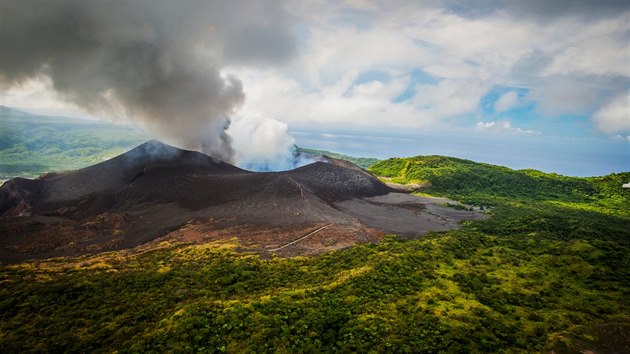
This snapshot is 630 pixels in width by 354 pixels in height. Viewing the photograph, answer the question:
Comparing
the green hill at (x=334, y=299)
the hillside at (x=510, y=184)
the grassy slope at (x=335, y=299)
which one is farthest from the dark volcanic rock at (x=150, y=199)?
the hillside at (x=510, y=184)

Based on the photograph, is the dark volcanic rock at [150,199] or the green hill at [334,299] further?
the dark volcanic rock at [150,199]

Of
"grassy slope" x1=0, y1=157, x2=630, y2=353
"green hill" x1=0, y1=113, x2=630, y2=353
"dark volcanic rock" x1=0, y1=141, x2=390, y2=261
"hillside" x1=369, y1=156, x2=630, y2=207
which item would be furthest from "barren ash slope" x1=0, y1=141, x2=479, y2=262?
"hillside" x1=369, y1=156, x2=630, y2=207

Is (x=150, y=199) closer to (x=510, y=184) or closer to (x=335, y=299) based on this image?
(x=335, y=299)

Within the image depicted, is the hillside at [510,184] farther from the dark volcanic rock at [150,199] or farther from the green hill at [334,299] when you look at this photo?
the green hill at [334,299]

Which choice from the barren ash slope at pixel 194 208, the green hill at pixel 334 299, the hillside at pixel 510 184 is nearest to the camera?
the green hill at pixel 334 299

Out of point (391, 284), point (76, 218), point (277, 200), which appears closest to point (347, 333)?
point (391, 284)

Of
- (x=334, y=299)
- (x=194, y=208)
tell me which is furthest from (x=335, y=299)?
(x=194, y=208)

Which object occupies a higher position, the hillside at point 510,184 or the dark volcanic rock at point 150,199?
the hillside at point 510,184
